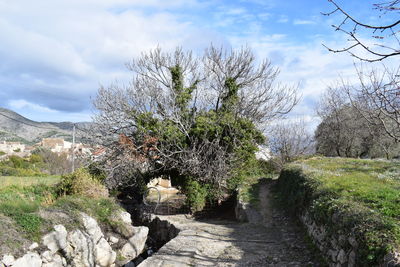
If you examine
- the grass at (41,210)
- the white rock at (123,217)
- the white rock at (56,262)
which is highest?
the grass at (41,210)

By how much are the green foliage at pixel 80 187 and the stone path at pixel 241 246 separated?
14.6ft

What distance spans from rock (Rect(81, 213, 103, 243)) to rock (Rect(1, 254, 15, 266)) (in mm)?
3248

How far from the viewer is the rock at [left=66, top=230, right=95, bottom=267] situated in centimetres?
1010

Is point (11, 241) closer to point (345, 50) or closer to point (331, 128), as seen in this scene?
point (345, 50)

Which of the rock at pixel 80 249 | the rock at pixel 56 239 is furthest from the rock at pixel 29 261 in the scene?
the rock at pixel 80 249

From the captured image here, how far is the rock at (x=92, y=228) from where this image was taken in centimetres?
1120

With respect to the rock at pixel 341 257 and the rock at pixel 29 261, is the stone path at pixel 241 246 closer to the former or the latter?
the rock at pixel 341 257

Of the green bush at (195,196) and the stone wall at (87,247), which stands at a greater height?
the green bush at (195,196)

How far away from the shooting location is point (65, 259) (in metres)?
9.79

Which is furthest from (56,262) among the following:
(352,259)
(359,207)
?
(359,207)

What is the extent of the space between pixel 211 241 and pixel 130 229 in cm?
421

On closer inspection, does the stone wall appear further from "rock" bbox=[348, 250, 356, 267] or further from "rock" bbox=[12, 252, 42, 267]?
"rock" bbox=[348, 250, 356, 267]

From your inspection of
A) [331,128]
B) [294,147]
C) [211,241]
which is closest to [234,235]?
[211,241]

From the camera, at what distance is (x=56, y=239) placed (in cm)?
961
